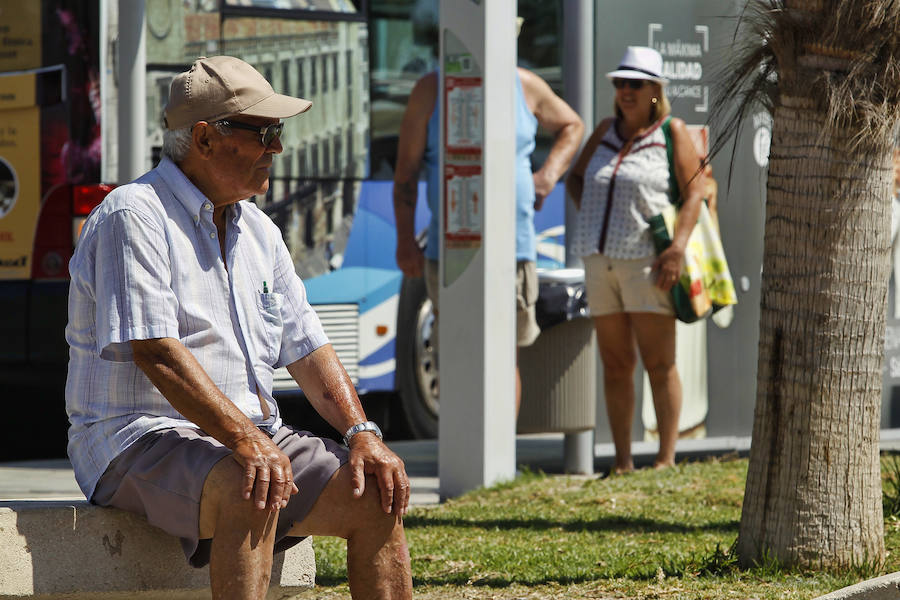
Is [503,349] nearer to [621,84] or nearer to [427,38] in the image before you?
[621,84]

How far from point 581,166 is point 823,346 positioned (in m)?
2.89

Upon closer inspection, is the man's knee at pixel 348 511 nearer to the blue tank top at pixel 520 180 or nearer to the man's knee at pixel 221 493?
the man's knee at pixel 221 493

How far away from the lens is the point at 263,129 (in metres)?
3.72

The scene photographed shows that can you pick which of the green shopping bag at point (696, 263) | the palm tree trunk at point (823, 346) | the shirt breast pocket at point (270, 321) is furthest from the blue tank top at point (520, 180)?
the shirt breast pocket at point (270, 321)

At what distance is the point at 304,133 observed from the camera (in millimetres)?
8789

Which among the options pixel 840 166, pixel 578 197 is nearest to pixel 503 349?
pixel 578 197

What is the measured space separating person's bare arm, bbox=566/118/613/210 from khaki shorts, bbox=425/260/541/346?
0.45 meters

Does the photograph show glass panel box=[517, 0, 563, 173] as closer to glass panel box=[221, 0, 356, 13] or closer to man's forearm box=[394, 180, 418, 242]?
glass panel box=[221, 0, 356, 13]

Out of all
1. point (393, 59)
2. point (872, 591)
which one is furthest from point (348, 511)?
point (393, 59)

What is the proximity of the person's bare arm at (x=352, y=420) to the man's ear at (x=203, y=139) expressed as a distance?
2.00ft

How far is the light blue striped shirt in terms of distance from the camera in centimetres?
350

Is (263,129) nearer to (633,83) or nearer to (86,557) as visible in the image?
(86,557)

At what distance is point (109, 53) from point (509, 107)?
93.5 inches

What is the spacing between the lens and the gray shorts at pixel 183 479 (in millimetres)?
3465
